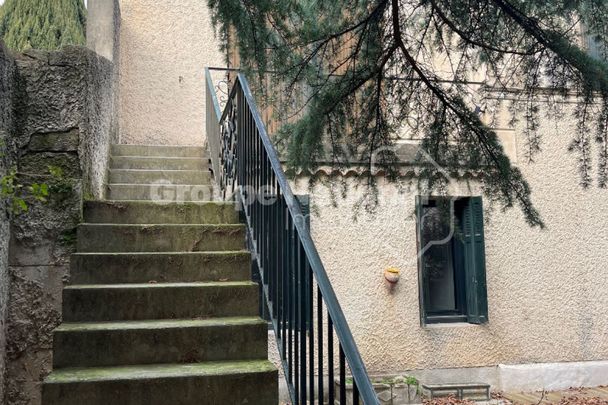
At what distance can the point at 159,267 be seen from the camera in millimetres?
3482

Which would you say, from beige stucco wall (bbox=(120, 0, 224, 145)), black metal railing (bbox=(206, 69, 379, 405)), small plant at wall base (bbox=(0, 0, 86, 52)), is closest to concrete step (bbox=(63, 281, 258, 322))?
black metal railing (bbox=(206, 69, 379, 405))

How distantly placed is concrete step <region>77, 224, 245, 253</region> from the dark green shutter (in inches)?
158

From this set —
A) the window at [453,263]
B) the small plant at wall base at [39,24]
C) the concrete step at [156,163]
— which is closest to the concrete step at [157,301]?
the concrete step at [156,163]

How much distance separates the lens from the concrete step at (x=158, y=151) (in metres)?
5.86

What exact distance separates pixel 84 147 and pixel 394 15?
2171 mm

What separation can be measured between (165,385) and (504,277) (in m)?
5.42

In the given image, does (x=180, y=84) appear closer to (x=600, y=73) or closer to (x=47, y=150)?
(x=47, y=150)

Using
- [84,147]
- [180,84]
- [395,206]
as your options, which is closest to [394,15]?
[84,147]

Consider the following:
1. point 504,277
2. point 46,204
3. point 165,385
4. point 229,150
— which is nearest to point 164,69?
point 229,150

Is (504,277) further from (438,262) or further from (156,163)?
(156,163)

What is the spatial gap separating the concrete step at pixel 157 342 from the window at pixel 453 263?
13.6ft

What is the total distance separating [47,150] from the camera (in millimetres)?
3422

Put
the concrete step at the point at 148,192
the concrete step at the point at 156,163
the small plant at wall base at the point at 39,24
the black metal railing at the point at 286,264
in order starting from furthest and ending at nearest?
the small plant at wall base at the point at 39,24 → the concrete step at the point at 156,163 → the concrete step at the point at 148,192 → the black metal railing at the point at 286,264

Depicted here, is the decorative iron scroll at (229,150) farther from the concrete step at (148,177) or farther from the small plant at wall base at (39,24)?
the small plant at wall base at (39,24)
